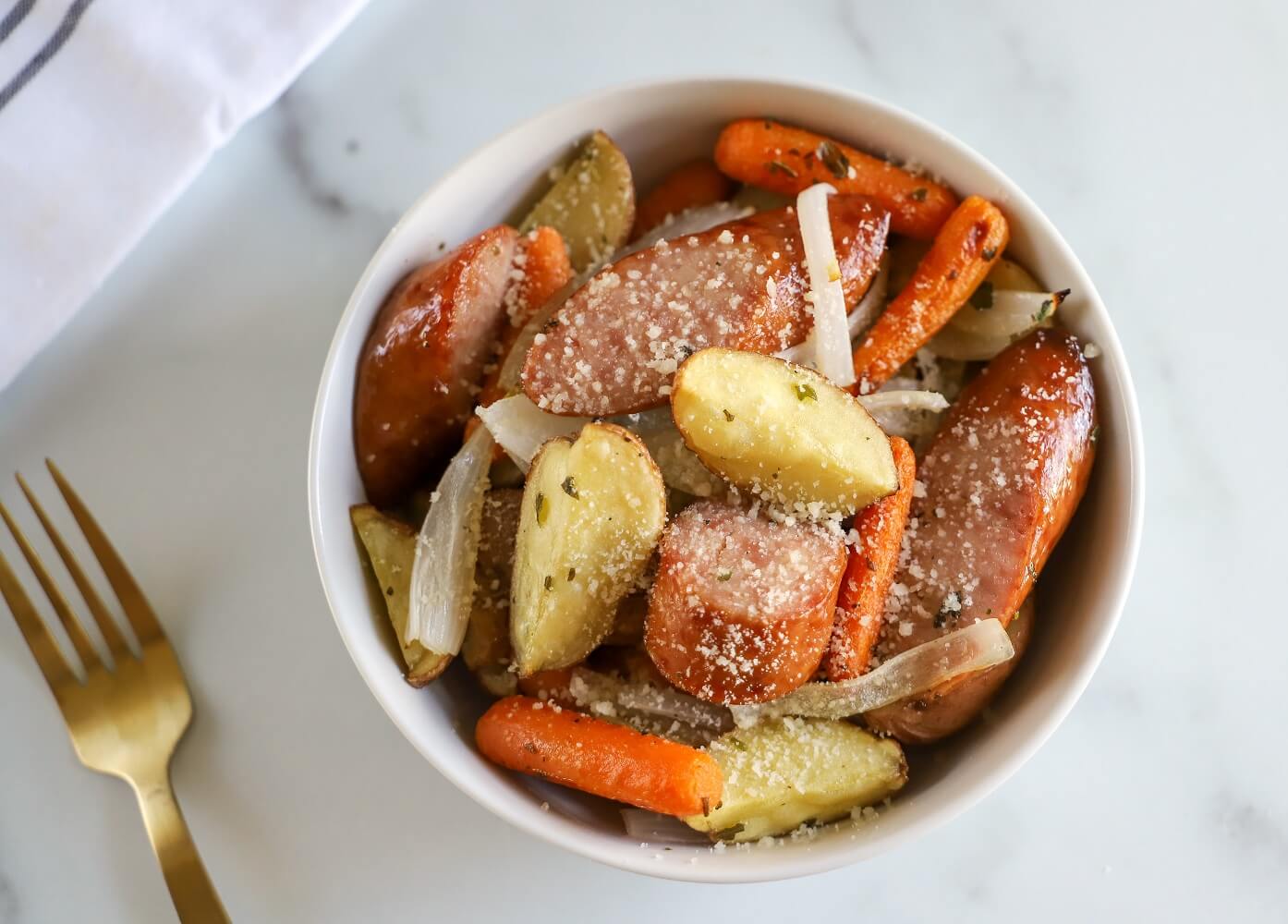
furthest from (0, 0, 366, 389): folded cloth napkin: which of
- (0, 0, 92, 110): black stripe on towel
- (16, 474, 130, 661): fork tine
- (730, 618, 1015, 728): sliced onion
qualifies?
(730, 618, 1015, 728): sliced onion

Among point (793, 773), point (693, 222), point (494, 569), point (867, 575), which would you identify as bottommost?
point (793, 773)

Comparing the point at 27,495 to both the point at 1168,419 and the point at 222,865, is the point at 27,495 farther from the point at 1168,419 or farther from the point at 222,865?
the point at 1168,419

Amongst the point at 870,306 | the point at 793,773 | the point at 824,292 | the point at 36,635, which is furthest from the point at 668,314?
the point at 36,635

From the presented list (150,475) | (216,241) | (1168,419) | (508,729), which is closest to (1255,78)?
(1168,419)

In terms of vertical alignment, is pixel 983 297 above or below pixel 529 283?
below

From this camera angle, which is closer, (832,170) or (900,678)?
(900,678)

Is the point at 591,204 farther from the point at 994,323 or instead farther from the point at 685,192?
the point at 994,323

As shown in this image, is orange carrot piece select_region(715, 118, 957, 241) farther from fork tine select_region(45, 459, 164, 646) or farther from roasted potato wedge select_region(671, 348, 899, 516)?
fork tine select_region(45, 459, 164, 646)
